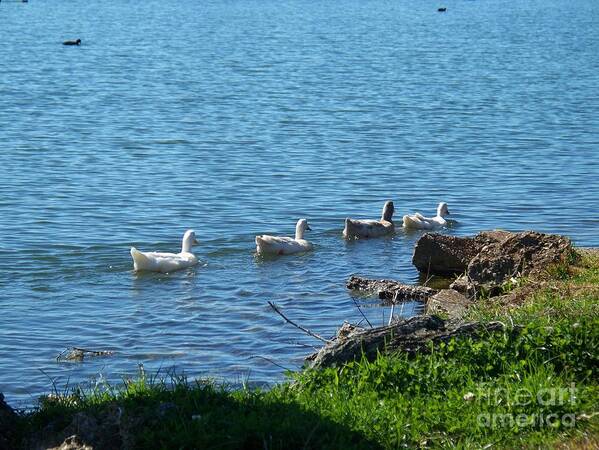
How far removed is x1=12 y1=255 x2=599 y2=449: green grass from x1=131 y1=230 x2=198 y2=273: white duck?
275 inches

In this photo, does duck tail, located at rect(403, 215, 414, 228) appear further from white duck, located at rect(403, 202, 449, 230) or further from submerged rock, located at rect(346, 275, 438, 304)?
submerged rock, located at rect(346, 275, 438, 304)

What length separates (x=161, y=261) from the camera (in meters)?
14.6

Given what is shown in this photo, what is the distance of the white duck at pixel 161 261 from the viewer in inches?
565

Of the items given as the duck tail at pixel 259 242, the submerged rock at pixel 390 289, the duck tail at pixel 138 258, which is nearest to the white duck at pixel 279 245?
the duck tail at pixel 259 242

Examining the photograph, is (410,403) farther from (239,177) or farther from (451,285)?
(239,177)

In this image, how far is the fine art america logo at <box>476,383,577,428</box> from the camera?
646cm

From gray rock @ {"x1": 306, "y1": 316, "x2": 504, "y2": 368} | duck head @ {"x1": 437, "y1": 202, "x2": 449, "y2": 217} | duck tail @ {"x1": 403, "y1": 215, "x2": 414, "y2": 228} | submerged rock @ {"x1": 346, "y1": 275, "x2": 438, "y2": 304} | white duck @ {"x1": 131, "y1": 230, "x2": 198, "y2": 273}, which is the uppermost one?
gray rock @ {"x1": 306, "y1": 316, "x2": 504, "y2": 368}

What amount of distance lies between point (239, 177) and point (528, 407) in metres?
15.3

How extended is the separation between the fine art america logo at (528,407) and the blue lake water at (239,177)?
3.25 metres

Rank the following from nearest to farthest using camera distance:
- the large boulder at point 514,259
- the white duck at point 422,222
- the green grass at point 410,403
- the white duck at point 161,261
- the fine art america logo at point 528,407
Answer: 1. the green grass at point 410,403
2. the fine art america logo at point 528,407
3. the large boulder at point 514,259
4. the white duck at point 161,261
5. the white duck at point 422,222

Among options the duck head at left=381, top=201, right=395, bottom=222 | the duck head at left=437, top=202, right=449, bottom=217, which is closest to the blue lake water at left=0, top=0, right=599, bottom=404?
the duck head at left=437, top=202, right=449, bottom=217

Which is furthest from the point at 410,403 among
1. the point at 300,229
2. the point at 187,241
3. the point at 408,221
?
the point at 408,221

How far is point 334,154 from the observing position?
23875 millimetres

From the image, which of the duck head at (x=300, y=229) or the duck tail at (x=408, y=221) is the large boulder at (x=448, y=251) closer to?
the duck head at (x=300, y=229)
